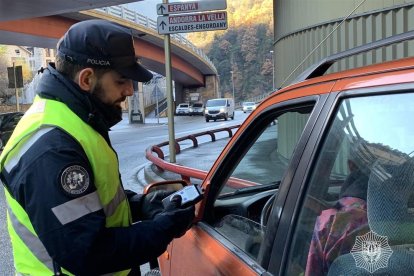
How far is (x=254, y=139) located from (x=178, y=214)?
22.6 inches

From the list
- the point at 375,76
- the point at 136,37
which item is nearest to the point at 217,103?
the point at 136,37

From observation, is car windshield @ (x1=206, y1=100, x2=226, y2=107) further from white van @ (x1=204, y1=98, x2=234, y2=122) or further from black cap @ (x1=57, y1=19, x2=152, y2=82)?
black cap @ (x1=57, y1=19, x2=152, y2=82)

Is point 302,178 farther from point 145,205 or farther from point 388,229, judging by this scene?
point 145,205

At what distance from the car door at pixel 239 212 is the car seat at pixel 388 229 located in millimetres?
288

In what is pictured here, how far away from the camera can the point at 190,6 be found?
9344mm

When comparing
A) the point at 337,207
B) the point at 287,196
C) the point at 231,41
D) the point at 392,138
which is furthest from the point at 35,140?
the point at 231,41

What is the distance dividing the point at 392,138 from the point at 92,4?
21396 millimetres

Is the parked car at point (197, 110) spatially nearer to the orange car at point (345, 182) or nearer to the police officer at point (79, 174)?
the police officer at point (79, 174)

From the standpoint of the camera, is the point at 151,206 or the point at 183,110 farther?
the point at 183,110

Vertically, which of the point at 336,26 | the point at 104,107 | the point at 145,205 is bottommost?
the point at 145,205

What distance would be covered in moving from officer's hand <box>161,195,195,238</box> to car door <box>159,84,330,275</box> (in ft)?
0.69

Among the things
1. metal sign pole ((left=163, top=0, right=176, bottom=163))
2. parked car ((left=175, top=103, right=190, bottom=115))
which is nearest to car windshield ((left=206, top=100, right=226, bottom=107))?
parked car ((left=175, top=103, right=190, bottom=115))

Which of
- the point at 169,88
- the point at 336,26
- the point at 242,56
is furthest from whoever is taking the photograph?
the point at 242,56

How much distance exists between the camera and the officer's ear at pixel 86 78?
1.83 m
